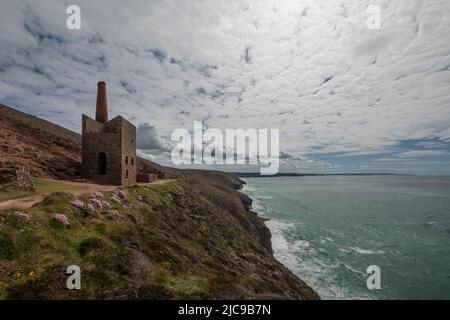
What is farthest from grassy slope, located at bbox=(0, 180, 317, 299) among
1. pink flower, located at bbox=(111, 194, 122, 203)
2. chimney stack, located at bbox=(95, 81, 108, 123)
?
chimney stack, located at bbox=(95, 81, 108, 123)

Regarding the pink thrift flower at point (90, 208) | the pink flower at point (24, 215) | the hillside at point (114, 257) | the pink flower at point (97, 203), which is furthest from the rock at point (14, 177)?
the pink flower at point (24, 215)

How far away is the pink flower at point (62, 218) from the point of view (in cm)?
1118

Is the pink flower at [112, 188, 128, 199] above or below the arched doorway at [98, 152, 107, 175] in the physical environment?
below

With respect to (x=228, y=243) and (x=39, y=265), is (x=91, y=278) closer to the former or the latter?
(x=39, y=265)

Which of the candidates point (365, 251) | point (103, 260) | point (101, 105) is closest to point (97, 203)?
point (103, 260)

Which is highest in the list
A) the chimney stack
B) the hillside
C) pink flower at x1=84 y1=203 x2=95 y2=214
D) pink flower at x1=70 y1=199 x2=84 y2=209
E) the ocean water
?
the chimney stack

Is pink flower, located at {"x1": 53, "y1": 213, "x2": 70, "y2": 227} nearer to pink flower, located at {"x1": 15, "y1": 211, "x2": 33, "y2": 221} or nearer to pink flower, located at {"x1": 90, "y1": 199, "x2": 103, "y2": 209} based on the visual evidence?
pink flower, located at {"x1": 15, "y1": 211, "x2": 33, "y2": 221}

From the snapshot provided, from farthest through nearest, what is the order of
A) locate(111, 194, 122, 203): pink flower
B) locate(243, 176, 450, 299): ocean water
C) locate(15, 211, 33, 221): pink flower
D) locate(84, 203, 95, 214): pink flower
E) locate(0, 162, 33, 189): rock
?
1. locate(243, 176, 450, 299): ocean water
2. locate(111, 194, 122, 203): pink flower
3. locate(0, 162, 33, 189): rock
4. locate(84, 203, 95, 214): pink flower
5. locate(15, 211, 33, 221): pink flower

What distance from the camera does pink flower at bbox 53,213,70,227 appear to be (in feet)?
36.7

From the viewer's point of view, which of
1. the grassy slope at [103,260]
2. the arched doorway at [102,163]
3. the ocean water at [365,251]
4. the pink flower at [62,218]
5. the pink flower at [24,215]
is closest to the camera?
the grassy slope at [103,260]

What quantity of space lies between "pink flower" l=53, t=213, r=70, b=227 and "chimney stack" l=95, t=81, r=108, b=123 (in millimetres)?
26362

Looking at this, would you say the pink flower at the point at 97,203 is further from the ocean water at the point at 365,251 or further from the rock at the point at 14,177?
the ocean water at the point at 365,251

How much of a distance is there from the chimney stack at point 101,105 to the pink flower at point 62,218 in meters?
Answer: 26.4

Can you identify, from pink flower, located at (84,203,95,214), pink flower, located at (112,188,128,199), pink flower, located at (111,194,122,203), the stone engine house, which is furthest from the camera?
the stone engine house
